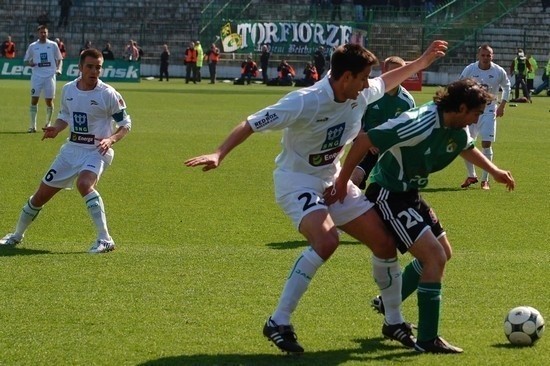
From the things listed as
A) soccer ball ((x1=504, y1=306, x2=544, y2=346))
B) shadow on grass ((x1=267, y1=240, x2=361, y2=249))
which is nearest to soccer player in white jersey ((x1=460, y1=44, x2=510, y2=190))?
shadow on grass ((x1=267, y1=240, x2=361, y2=249))

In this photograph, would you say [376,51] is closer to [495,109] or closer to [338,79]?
[495,109]

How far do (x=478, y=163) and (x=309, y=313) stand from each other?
177 centimetres

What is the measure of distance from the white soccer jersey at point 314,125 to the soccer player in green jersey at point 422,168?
0.68 feet

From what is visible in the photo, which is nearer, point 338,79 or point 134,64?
point 338,79

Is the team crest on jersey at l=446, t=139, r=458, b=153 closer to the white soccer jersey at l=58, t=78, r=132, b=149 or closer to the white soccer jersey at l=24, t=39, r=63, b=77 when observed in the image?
the white soccer jersey at l=58, t=78, r=132, b=149

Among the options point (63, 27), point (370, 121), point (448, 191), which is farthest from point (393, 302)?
point (63, 27)

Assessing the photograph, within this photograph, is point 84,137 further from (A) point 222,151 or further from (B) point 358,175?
(A) point 222,151

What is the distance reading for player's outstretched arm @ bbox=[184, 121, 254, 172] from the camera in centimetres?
665

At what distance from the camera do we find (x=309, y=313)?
8.34 meters

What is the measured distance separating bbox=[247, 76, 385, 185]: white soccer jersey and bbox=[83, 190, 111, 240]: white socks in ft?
13.1

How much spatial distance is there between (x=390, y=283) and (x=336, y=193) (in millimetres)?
735

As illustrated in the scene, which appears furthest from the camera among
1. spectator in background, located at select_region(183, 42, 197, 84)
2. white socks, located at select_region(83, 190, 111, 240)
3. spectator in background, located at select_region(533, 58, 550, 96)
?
spectator in background, located at select_region(183, 42, 197, 84)

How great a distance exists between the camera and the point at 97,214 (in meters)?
11.1

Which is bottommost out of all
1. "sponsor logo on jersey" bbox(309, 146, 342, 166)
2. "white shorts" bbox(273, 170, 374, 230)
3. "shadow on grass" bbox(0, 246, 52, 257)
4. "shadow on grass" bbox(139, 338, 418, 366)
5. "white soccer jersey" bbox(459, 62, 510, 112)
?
"shadow on grass" bbox(0, 246, 52, 257)
